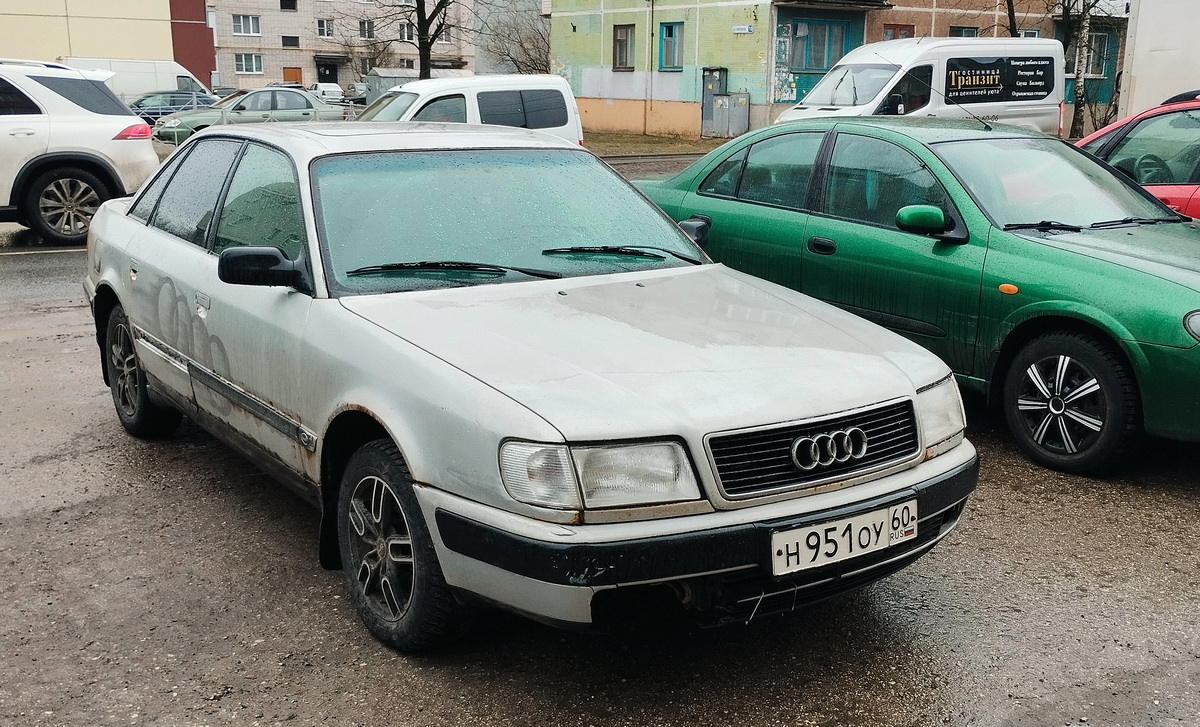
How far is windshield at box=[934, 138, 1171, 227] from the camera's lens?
5633mm

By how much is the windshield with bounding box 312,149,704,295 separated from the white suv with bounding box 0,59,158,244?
28.6ft

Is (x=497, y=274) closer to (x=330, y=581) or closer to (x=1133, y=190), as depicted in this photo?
(x=330, y=581)

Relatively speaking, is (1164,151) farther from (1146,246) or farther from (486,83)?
(486,83)

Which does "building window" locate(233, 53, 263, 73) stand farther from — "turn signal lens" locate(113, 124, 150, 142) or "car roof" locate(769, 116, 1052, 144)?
"car roof" locate(769, 116, 1052, 144)

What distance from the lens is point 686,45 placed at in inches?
1356

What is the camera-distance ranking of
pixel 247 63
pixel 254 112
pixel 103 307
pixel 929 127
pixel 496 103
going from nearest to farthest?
pixel 103 307 < pixel 929 127 < pixel 496 103 < pixel 254 112 < pixel 247 63

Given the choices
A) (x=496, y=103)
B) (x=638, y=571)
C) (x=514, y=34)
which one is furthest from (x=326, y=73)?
(x=638, y=571)

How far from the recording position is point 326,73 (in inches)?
2800

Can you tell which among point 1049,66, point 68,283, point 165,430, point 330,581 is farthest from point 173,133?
point 330,581

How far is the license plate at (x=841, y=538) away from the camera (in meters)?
2.95

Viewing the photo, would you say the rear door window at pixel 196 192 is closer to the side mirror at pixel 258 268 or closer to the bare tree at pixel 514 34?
the side mirror at pixel 258 268

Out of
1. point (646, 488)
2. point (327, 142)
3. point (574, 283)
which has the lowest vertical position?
point (646, 488)

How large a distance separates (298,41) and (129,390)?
68.7 metres

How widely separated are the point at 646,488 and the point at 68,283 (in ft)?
27.1
